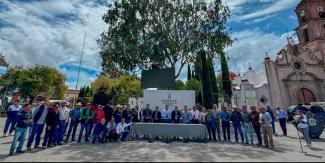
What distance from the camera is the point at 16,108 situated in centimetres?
1161

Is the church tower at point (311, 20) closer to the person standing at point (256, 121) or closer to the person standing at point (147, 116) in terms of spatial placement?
the person standing at point (256, 121)

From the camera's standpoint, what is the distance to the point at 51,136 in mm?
9312

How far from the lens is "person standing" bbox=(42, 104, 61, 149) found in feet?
29.6

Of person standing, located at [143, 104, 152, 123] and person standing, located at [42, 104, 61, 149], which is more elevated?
person standing, located at [143, 104, 152, 123]

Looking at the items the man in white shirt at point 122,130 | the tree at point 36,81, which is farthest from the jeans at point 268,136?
the tree at point 36,81

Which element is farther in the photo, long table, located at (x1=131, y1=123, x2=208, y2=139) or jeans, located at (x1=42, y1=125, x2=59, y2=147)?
long table, located at (x1=131, y1=123, x2=208, y2=139)

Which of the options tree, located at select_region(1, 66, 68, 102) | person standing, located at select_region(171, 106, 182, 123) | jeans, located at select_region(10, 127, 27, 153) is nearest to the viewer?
jeans, located at select_region(10, 127, 27, 153)

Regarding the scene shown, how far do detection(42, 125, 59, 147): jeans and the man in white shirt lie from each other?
8.96ft

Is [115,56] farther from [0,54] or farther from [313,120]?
[0,54]

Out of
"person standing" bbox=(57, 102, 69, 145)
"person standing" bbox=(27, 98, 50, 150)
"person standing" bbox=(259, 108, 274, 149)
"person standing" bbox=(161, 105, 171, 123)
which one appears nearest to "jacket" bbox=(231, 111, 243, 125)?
"person standing" bbox=(259, 108, 274, 149)

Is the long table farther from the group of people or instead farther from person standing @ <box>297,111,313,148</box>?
person standing @ <box>297,111,313,148</box>

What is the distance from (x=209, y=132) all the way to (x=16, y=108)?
33.2ft

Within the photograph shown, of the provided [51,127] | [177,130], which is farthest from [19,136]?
[177,130]

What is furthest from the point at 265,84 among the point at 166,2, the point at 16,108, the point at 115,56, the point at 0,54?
the point at 0,54
